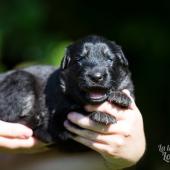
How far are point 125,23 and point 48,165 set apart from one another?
10.1 feet

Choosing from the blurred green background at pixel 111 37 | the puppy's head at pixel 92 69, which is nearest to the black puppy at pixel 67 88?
the puppy's head at pixel 92 69

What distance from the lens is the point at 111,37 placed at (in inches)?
279

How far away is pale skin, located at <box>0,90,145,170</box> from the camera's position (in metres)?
4.00

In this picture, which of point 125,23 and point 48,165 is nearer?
point 48,165

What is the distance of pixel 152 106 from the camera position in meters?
7.23

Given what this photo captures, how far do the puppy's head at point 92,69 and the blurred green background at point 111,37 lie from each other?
222cm

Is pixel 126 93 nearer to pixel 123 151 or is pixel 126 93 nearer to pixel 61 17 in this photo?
pixel 123 151

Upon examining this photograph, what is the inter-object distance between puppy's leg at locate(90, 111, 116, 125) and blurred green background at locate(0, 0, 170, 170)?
2.38 meters

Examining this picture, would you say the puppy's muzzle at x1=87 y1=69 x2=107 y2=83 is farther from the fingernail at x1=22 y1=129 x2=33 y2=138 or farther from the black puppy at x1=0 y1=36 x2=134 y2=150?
the fingernail at x1=22 y1=129 x2=33 y2=138

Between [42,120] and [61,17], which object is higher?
[61,17]

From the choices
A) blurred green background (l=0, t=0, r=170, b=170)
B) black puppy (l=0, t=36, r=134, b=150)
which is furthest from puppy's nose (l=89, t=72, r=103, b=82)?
blurred green background (l=0, t=0, r=170, b=170)

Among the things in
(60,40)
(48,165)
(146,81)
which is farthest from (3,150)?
(146,81)

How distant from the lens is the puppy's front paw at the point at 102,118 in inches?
155

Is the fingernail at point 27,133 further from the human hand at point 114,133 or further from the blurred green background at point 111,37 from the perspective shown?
the blurred green background at point 111,37
